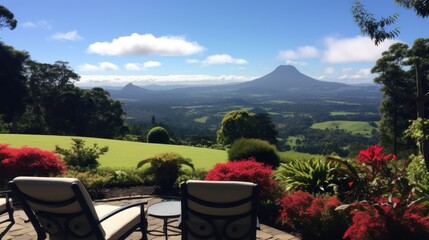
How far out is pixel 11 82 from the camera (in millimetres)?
33469

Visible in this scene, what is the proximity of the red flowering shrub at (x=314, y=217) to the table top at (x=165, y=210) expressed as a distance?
5.66 feet

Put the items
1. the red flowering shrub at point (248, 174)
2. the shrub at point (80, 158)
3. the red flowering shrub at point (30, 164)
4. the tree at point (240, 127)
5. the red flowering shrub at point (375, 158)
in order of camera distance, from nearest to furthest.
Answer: the red flowering shrub at point (375, 158)
the red flowering shrub at point (248, 174)
the red flowering shrub at point (30, 164)
the shrub at point (80, 158)
the tree at point (240, 127)

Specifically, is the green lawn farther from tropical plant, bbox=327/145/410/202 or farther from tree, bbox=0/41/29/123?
tropical plant, bbox=327/145/410/202

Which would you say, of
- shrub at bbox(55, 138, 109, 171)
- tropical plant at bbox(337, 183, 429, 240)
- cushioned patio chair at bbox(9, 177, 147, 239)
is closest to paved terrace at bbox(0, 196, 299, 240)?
tropical plant at bbox(337, 183, 429, 240)

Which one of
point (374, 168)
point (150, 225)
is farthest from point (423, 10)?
point (150, 225)

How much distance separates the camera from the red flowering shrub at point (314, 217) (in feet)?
17.1

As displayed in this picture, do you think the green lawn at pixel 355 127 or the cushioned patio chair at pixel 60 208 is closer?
the cushioned patio chair at pixel 60 208

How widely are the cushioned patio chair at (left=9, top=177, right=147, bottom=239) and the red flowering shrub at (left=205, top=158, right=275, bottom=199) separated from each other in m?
3.00

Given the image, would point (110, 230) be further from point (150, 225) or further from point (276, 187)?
point (276, 187)

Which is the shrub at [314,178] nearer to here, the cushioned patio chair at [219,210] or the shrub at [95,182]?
the cushioned patio chair at [219,210]

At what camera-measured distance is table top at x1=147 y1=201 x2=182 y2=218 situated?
475 cm

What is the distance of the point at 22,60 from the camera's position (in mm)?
34906

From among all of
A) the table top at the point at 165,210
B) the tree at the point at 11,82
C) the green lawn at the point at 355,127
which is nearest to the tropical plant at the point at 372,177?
the table top at the point at 165,210

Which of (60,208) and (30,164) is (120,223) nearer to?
(60,208)
